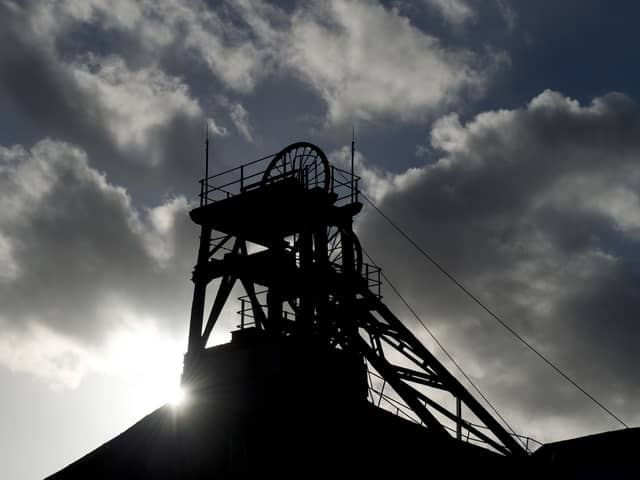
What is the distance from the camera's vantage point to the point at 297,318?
30031mm

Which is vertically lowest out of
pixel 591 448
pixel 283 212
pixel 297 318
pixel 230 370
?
pixel 591 448

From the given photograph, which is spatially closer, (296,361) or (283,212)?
(296,361)

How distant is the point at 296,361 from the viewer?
2775 cm

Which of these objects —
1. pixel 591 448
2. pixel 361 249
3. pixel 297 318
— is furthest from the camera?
pixel 361 249

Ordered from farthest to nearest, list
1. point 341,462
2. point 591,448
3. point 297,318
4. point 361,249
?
point 361,249 → point 297,318 → point 341,462 → point 591,448

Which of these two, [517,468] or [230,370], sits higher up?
[230,370]

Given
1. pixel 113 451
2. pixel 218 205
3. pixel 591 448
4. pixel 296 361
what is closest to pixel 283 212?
pixel 218 205

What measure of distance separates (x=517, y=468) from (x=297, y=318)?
26.3 ft

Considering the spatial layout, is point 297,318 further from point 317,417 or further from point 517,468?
point 517,468

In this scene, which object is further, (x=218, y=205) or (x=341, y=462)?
(x=218, y=205)

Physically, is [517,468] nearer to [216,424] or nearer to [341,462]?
[341,462]

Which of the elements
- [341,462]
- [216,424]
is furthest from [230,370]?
[341,462]

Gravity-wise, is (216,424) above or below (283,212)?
below

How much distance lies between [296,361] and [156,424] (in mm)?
4647
